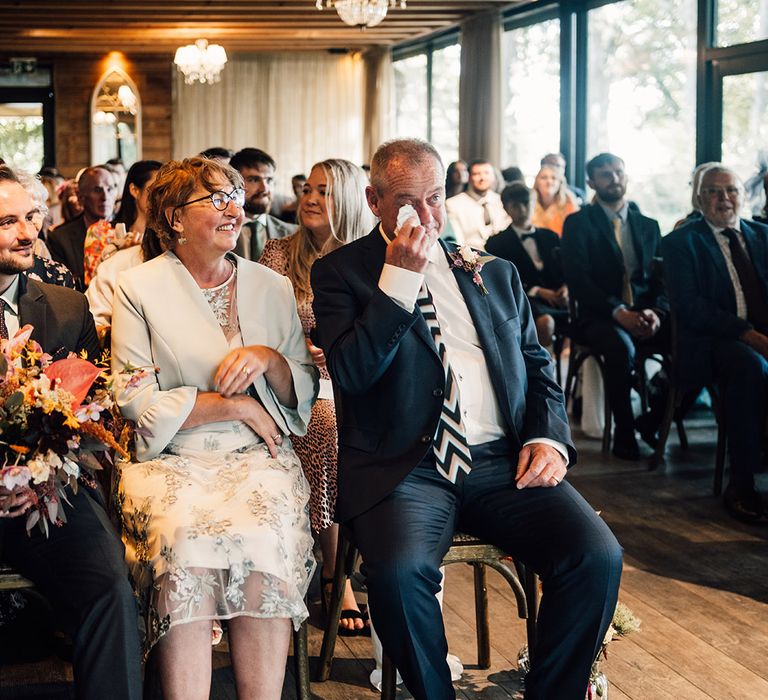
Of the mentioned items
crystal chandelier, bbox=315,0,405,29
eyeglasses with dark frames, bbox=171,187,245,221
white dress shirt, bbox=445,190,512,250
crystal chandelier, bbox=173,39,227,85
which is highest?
crystal chandelier, bbox=173,39,227,85

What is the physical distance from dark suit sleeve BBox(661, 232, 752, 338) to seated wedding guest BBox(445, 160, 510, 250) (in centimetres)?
304

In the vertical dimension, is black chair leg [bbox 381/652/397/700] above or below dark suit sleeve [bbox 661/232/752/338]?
below

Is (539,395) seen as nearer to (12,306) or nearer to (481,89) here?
(12,306)

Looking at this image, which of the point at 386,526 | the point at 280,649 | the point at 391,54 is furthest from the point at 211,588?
the point at 391,54

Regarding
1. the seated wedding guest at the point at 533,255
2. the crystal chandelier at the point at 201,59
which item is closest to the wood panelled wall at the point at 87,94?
the crystal chandelier at the point at 201,59

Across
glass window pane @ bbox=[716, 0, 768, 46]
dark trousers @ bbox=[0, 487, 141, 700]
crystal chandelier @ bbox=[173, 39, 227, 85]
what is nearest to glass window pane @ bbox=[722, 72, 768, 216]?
glass window pane @ bbox=[716, 0, 768, 46]

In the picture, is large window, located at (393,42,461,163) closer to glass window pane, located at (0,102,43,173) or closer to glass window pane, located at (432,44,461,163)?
glass window pane, located at (432,44,461,163)

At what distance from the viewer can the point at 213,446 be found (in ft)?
8.91

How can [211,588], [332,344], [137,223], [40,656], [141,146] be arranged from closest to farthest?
[211,588], [332,344], [40,656], [137,223], [141,146]

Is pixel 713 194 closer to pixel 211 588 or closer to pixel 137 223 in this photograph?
pixel 137 223

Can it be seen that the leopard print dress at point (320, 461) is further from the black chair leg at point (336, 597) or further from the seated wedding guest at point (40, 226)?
the seated wedding guest at point (40, 226)

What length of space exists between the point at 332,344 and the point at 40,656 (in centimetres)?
137

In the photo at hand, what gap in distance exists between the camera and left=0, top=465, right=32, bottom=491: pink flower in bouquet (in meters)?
2.14
